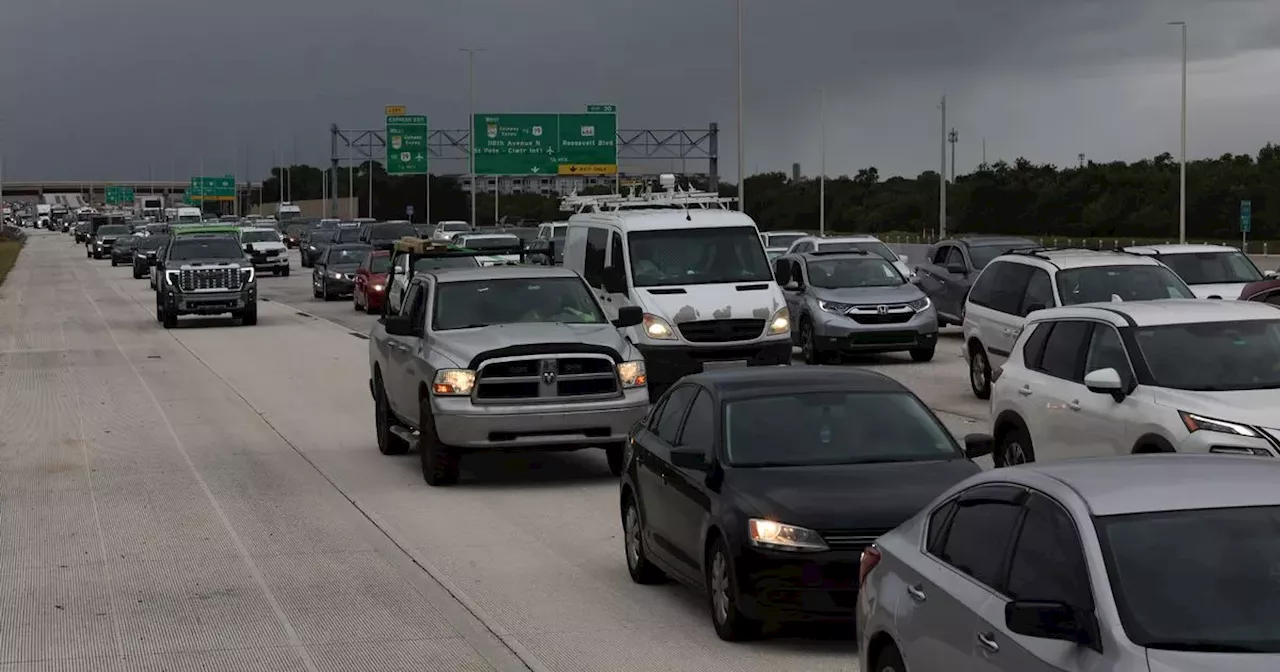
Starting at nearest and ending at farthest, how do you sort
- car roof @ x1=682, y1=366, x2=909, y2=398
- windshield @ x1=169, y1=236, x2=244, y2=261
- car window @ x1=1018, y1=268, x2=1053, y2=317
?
1. car roof @ x1=682, y1=366, x2=909, y2=398
2. car window @ x1=1018, y1=268, x2=1053, y2=317
3. windshield @ x1=169, y1=236, x2=244, y2=261

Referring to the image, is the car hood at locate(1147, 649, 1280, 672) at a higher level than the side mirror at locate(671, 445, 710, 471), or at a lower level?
higher

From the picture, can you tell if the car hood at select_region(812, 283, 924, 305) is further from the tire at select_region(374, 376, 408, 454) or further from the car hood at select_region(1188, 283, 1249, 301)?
the tire at select_region(374, 376, 408, 454)

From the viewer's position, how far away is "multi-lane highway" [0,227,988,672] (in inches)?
393

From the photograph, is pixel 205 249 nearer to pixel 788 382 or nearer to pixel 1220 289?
pixel 1220 289

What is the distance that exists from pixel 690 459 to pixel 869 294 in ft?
61.5

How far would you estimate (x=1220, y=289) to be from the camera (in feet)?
85.0

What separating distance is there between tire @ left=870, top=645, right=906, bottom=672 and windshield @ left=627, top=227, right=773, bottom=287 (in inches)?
645

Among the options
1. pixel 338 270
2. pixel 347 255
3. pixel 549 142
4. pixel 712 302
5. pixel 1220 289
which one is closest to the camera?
pixel 712 302

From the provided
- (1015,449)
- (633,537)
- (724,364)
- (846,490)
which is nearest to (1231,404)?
(1015,449)

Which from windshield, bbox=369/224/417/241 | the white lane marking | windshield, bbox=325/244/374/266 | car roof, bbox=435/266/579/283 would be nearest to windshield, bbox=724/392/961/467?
the white lane marking

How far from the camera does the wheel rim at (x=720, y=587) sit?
9.77 metres

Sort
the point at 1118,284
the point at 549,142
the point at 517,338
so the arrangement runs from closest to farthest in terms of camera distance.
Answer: the point at 517,338, the point at 1118,284, the point at 549,142

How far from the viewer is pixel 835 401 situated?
10.9 m

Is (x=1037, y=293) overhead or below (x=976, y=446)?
overhead
